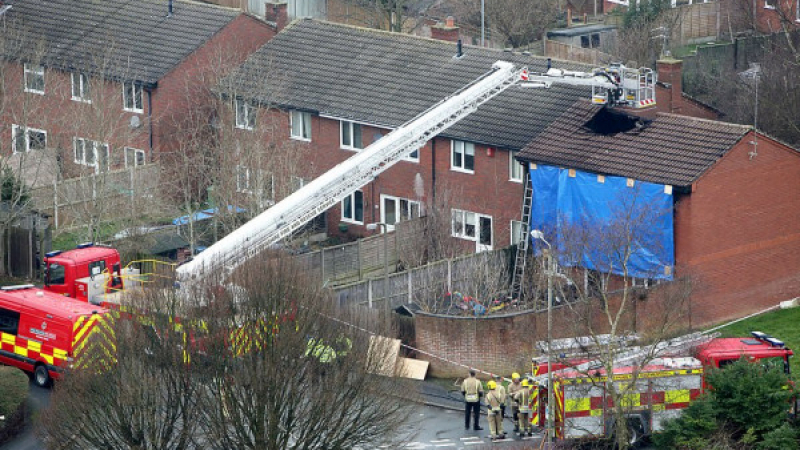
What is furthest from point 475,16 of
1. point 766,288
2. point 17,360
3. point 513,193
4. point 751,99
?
point 17,360

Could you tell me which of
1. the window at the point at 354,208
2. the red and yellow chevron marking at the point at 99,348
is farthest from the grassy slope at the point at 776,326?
the red and yellow chevron marking at the point at 99,348

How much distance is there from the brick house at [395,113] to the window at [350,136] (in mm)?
35

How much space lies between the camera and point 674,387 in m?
40.9

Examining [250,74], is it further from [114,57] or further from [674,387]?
[674,387]

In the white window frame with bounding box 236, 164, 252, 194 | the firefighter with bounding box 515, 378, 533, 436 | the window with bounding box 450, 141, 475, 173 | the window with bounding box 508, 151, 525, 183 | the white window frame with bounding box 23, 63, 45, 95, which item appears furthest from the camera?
the white window frame with bounding box 23, 63, 45, 95

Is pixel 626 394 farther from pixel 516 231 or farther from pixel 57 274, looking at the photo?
pixel 57 274

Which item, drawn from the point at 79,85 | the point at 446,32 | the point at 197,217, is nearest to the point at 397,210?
the point at 197,217

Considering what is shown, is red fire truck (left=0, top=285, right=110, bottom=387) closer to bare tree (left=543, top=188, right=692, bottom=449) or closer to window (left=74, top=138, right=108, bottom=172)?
window (left=74, top=138, right=108, bottom=172)

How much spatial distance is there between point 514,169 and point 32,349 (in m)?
17.2

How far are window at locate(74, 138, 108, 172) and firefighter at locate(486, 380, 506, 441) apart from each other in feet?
61.0

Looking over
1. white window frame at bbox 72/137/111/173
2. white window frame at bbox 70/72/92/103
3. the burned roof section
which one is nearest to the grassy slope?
the burned roof section

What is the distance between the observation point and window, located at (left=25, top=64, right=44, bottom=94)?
61625mm

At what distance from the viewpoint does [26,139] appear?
55.2 metres

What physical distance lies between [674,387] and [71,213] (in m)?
24.8
